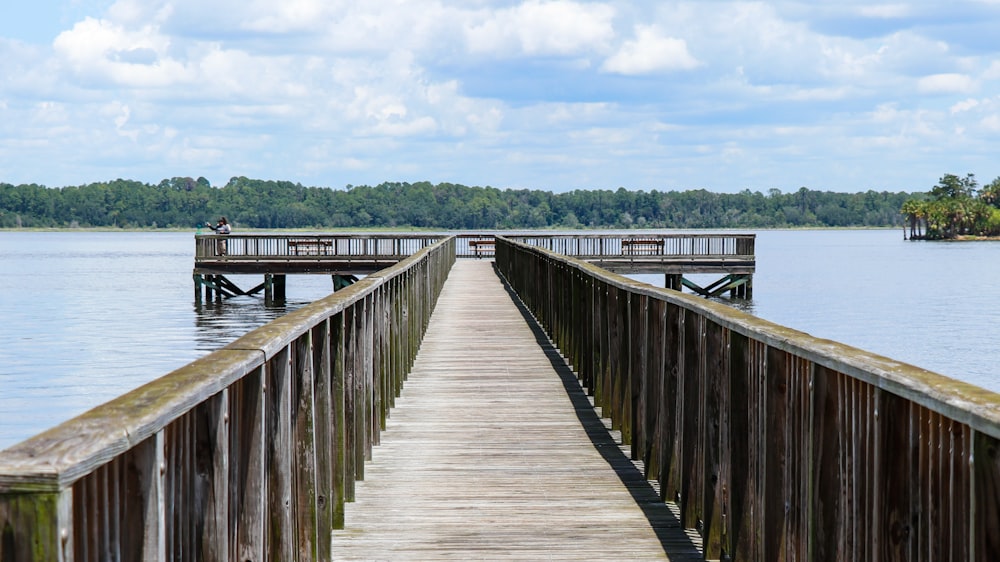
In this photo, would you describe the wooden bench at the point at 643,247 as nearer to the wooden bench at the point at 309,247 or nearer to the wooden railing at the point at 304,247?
the wooden railing at the point at 304,247

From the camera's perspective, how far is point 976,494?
2719mm

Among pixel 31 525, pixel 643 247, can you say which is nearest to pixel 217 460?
pixel 31 525

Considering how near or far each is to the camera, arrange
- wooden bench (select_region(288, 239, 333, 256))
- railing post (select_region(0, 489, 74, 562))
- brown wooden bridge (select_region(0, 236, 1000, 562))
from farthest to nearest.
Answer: wooden bench (select_region(288, 239, 333, 256)), brown wooden bridge (select_region(0, 236, 1000, 562)), railing post (select_region(0, 489, 74, 562))

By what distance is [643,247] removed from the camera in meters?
49.9

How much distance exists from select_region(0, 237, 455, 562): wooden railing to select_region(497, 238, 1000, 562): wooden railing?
181cm

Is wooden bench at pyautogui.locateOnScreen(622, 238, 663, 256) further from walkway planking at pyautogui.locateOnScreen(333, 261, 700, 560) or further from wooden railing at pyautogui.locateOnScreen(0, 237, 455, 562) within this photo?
wooden railing at pyautogui.locateOnScreen(0, 237, 455, 562)

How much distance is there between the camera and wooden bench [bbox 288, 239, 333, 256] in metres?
47.2

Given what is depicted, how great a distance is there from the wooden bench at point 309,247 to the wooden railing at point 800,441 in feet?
131

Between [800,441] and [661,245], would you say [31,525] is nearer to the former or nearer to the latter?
[800,441]

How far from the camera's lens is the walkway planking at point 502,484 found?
5750 mm

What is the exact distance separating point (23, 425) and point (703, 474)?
20.8 meters

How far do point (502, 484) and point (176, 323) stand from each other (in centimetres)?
3971

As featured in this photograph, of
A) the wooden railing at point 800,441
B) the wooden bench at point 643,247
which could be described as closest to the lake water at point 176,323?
the wooden bench at point 643,247

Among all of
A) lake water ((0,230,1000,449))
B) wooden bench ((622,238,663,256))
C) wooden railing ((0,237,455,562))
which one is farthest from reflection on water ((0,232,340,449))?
wooden railing ((0,237,455,562))
